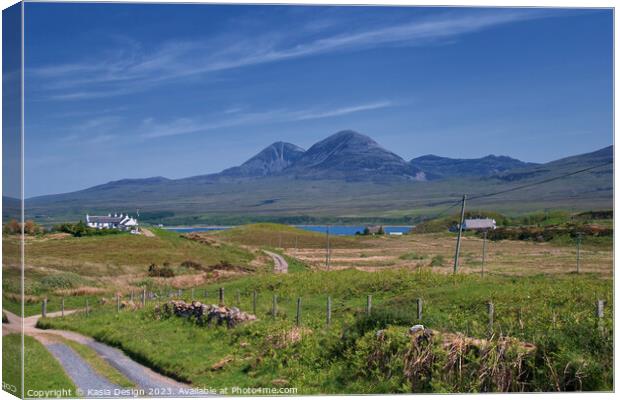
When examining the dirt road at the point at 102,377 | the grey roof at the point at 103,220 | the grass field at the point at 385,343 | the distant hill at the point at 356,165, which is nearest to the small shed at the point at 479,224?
the grey roof at the point at 103,220

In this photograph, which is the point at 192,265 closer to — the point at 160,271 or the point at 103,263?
the point at 160,271

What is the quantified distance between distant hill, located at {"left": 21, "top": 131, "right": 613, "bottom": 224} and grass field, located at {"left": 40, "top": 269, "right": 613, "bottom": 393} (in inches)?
866

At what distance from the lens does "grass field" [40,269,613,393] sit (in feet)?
31.9

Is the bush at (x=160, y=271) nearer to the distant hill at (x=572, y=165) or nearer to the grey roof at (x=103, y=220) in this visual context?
the grey roof at (x=103, y=220)

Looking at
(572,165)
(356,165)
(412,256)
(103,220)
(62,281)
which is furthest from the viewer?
(356,165)

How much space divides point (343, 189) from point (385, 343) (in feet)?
465

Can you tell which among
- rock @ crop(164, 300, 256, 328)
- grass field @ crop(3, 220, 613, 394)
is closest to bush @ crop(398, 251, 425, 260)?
grass field @ crop(3, 220, 613, 394)

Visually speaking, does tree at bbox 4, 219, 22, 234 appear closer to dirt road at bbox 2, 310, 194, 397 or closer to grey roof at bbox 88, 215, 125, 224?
dirt road at bbox 2, 310, 194, 397

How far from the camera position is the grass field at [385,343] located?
9711mm

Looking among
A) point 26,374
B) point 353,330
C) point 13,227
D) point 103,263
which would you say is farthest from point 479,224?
point 26,374

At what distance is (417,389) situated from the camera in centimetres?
997

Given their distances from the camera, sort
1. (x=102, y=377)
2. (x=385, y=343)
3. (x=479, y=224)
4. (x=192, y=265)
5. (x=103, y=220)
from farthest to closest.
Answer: (x=479, y=224) < (x=103, y=220) < (x=192, y=265) < (x=102, y=377) < (x=385, y=343)

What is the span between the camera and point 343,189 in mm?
152125

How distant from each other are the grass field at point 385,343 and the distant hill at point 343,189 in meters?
22.0
